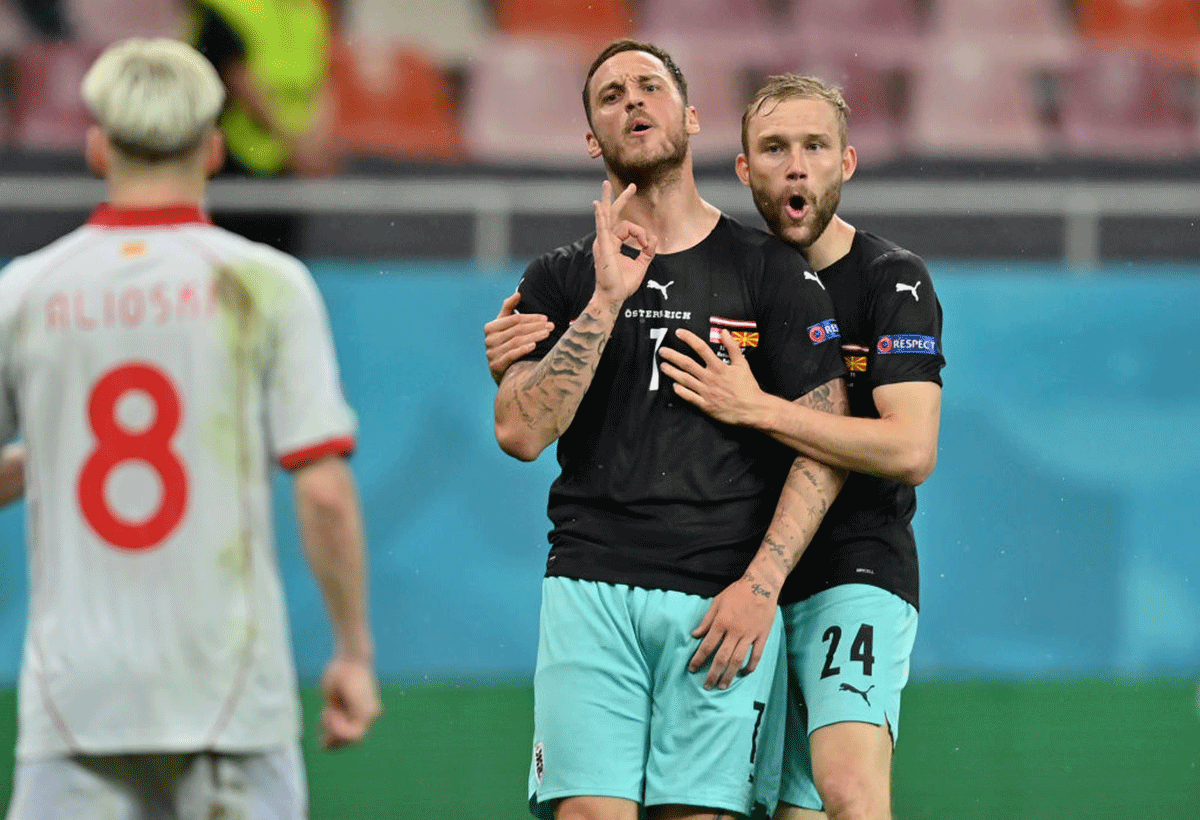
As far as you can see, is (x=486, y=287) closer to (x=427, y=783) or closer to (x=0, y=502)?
(x=427, y=783)

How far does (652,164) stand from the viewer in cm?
366

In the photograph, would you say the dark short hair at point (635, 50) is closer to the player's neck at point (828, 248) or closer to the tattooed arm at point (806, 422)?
the player's neck at point (828, 248)

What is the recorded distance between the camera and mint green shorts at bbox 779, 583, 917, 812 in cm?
367

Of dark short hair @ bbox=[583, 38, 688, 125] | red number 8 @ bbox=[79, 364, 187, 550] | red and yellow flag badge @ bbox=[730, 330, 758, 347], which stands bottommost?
red number 8 @ bbox=[79, 364, 187, 550]

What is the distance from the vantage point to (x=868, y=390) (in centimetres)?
383

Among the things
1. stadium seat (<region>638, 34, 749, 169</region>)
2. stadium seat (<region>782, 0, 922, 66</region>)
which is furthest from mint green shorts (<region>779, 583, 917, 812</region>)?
stadium seat (<region>782, 0, 922, 66</region>)

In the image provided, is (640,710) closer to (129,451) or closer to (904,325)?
(904,325)

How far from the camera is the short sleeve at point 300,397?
255 centimetres

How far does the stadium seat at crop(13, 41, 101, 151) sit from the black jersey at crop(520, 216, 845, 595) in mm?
5895

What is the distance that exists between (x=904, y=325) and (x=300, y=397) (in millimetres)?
1740

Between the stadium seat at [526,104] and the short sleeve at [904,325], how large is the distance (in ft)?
17.3

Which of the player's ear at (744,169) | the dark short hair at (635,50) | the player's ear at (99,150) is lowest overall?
the player's ear at (99,150)

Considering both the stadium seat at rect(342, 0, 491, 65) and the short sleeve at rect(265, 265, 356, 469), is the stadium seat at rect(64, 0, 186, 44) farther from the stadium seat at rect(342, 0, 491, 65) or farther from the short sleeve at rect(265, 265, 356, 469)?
the short sleeve at rect(265, 265, 356, 469)

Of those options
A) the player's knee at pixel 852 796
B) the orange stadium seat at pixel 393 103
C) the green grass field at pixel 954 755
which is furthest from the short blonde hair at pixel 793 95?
the orange stadium seat at pixel 393 103
